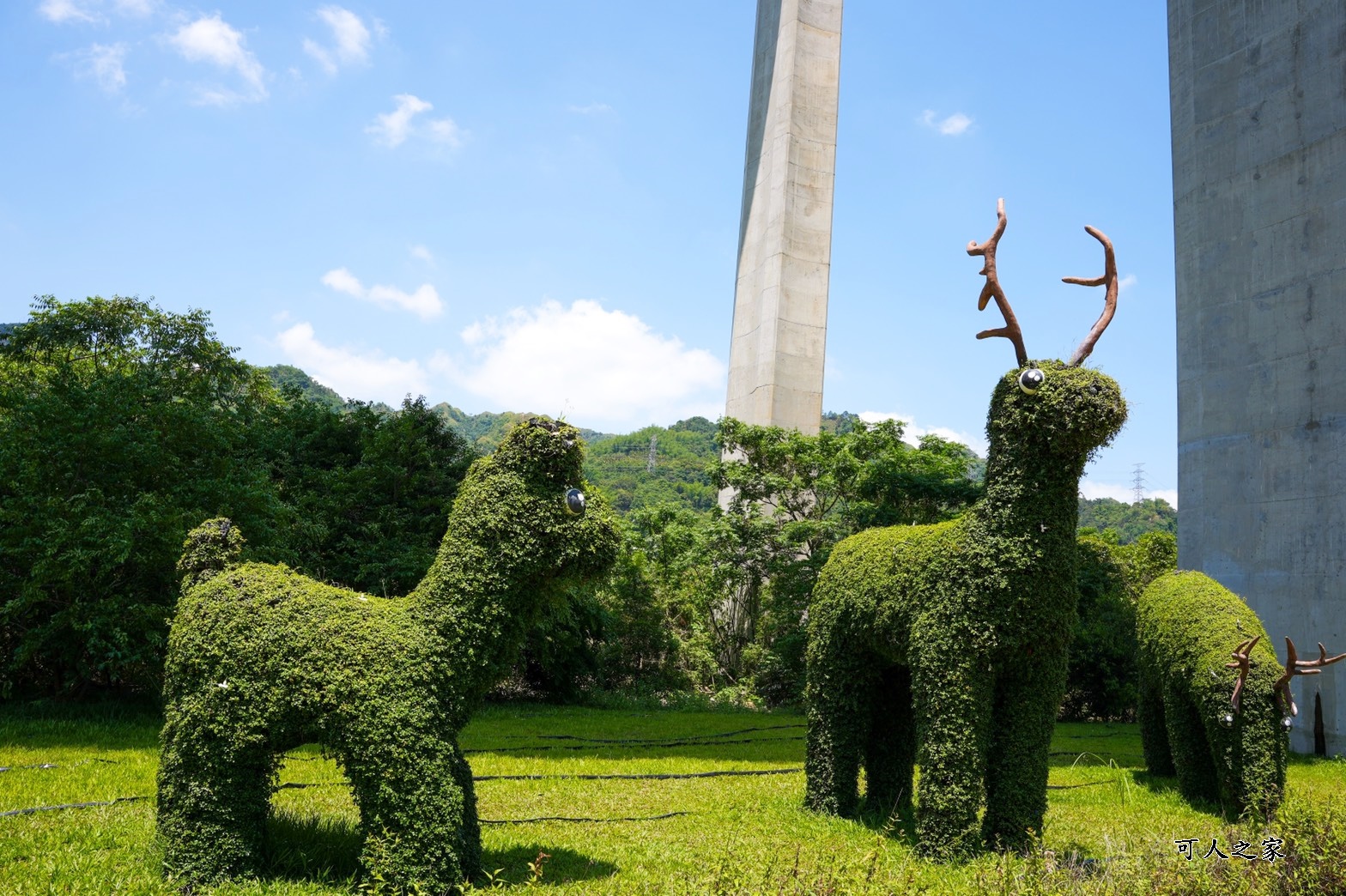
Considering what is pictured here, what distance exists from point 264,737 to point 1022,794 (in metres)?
5.27

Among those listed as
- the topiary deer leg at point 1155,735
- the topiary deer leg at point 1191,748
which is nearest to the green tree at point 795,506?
the topiary deer leg at point 1155,735

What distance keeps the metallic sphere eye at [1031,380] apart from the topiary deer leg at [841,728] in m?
2.84

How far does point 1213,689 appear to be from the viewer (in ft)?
29.8

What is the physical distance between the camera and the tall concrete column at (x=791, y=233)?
2306 centimetres

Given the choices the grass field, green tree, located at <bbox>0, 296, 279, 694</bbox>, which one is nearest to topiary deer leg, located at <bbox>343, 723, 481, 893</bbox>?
the grass field

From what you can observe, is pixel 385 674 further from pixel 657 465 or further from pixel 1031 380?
pixel 657 465

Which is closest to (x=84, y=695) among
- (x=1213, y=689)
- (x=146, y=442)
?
(x=146, y=442)

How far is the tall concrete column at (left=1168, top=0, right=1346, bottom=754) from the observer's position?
575 inches

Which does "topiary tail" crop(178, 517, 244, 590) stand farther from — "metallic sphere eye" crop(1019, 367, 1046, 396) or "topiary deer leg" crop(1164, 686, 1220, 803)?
"topiary deer leg" crop(1164, 686, 1220, 803)

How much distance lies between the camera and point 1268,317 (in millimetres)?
15516

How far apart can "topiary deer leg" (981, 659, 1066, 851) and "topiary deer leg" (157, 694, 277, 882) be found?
200 inches

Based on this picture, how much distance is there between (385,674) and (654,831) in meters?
3.33

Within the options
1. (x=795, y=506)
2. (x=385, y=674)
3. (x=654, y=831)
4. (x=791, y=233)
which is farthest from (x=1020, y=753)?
(x=791, y=233)

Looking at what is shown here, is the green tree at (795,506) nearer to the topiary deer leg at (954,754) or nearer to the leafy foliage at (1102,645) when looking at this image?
the leafy foliage at (1102,645)
